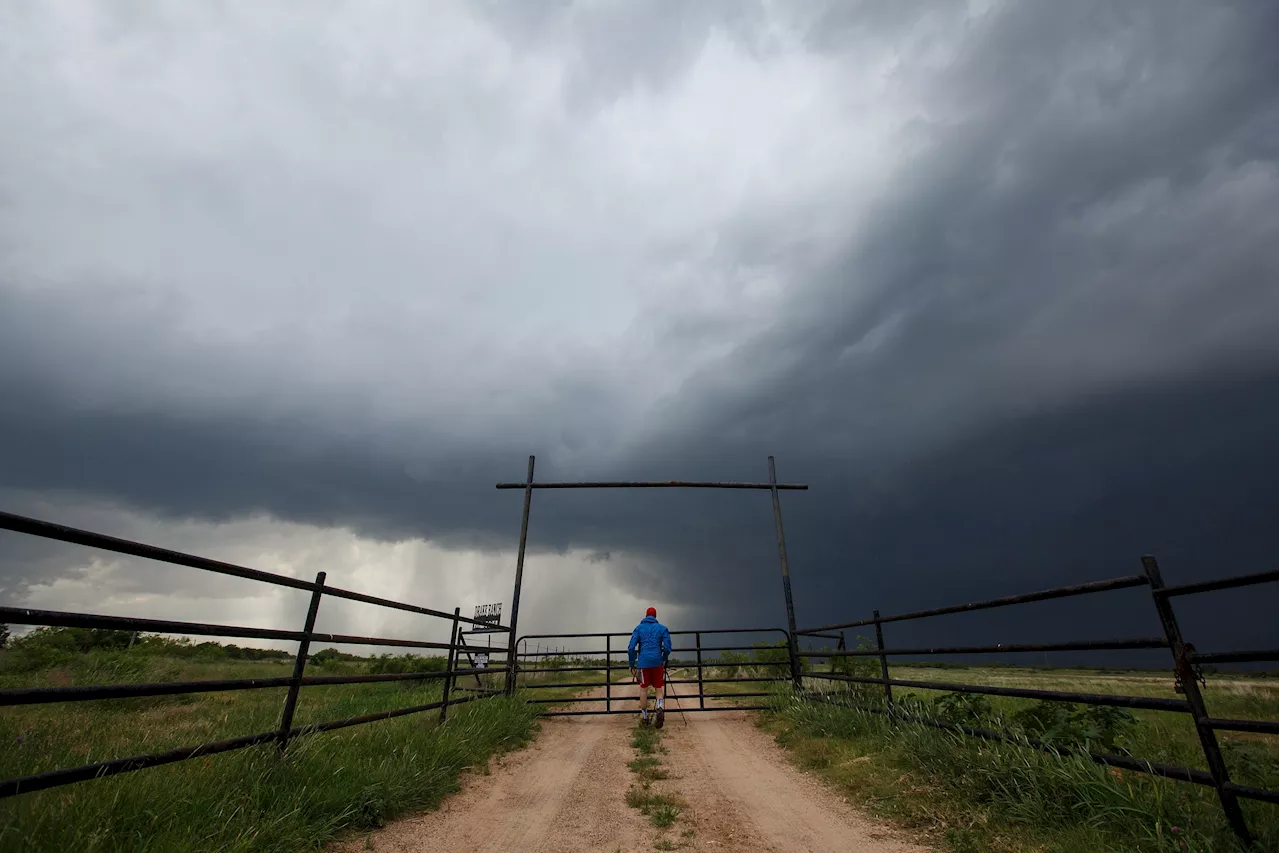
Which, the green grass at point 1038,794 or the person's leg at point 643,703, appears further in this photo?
the person's leg at point 643,703

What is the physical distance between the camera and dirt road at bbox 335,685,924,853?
169 inches

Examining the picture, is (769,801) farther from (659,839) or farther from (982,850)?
(982,850)

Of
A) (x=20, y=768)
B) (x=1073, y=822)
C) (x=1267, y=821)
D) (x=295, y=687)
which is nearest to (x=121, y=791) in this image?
(x=295, y=687)

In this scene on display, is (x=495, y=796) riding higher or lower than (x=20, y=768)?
lower

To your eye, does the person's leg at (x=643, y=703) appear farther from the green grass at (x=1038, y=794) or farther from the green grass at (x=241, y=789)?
the green grass at (x=1038, y=794)

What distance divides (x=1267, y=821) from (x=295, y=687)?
248 inches

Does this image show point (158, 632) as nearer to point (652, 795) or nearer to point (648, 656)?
point (652, 795)

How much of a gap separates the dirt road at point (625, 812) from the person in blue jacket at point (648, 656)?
2434 mm

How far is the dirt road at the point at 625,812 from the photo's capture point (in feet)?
14.1

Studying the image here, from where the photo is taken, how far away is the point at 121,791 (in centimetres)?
333

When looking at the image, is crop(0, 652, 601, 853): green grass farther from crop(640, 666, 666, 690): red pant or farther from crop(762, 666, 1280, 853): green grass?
crop(762, 666, 1280, 853): green grass

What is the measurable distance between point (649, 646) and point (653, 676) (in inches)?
22.1

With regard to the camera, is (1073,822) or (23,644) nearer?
(1073,822)

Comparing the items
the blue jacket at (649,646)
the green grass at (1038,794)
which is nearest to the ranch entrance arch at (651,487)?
the blue jacket at (649,646)
